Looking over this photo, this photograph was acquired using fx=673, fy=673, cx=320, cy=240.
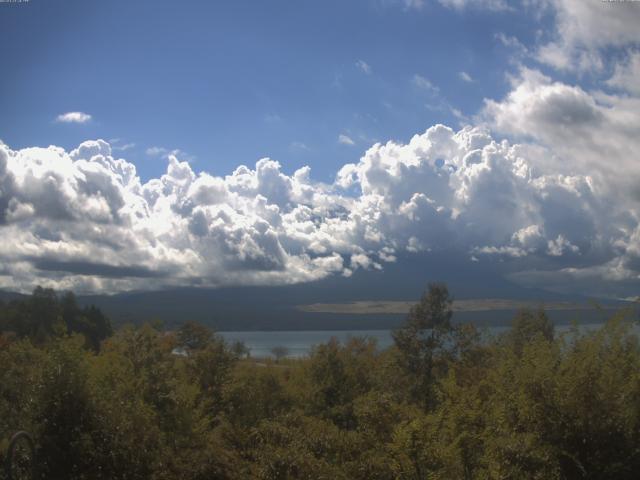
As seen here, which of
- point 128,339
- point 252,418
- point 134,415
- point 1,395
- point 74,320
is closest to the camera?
point 134,415

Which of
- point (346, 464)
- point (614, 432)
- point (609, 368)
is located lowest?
point (346, 464)

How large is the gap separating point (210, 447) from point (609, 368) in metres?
9.47

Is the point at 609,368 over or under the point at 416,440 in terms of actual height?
over

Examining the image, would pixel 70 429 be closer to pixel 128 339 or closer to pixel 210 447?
pixel 210 447

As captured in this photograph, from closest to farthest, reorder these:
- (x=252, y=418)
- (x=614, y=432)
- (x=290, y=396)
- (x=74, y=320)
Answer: (x=614, y=432)
(x=252, y=418)
(x=290, y=396)
(x=74, y=320)

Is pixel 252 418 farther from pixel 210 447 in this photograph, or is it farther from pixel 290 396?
pixel 210 447

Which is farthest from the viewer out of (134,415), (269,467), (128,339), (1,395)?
(128,339)

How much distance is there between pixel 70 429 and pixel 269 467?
4.72 meters

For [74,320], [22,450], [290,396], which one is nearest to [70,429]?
[22,450]

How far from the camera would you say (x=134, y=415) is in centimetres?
1647

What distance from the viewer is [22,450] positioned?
1538 cm

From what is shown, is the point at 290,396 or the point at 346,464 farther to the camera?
the point at 290,396

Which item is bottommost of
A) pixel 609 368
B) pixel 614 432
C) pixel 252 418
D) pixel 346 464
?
pixel 252 418

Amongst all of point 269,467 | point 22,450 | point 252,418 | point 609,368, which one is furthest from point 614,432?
point 252,418
